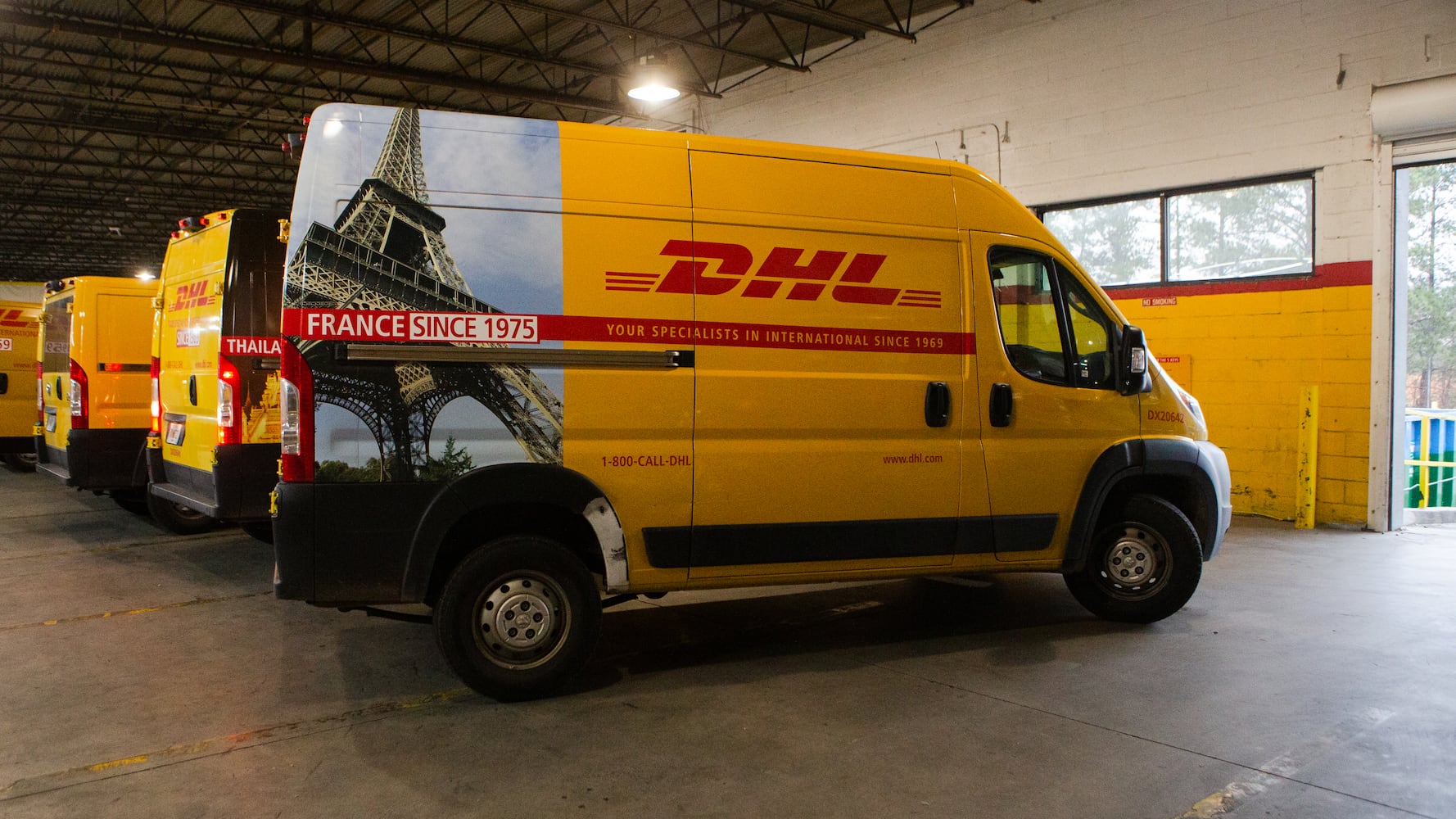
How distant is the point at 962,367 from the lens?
492 centimetres

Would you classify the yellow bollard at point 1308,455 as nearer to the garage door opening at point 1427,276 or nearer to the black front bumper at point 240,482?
the garage door opening at point 1427,276

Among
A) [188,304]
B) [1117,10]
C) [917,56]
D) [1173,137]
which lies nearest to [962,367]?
[188,304]

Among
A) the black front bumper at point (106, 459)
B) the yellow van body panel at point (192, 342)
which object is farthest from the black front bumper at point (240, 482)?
the black front bumper at point (106, 459)

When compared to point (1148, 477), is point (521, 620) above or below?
below

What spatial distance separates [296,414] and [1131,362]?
164 inches

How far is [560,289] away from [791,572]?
1738 millimetres

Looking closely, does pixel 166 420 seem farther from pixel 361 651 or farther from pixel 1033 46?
pixel 1033 46

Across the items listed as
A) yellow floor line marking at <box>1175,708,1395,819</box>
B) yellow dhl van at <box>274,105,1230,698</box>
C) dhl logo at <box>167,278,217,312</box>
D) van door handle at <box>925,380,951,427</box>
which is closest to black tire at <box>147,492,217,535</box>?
dhl logo at <box>167,278,217,312</box>

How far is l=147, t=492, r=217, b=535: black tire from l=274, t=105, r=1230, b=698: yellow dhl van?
5.44 metres

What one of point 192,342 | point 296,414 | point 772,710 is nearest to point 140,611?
point 192,342

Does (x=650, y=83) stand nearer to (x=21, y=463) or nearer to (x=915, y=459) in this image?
(x=915, y=459)

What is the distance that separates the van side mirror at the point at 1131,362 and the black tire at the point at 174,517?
756 cm

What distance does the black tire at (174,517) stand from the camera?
28.2 ft

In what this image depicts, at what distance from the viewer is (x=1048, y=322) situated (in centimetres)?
524
